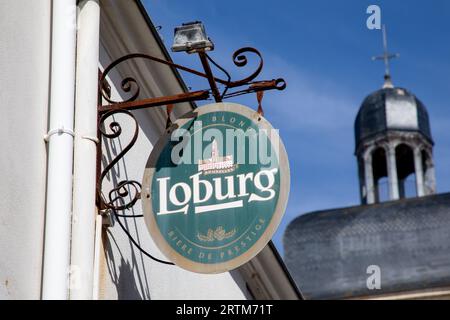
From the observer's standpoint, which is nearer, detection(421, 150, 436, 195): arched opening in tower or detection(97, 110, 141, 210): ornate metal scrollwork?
detection(97, 110, 141, 210): ornate metal scrollwork

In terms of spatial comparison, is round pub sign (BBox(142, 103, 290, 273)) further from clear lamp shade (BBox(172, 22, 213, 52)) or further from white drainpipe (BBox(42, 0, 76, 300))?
white drainpipe (BBox(42, 0, 76, 300))

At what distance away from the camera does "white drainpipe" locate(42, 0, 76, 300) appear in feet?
28.8

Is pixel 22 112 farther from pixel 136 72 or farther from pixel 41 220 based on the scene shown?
pixel 136 72

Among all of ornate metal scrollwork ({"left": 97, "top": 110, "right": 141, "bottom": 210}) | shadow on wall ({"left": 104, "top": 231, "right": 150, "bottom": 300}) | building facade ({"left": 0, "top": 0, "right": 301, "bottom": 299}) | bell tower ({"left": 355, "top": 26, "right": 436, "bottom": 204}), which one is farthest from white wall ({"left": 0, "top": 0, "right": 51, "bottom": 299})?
bell tower ({"left": 355, "top": 26, "right": 436, "bottom": 204})

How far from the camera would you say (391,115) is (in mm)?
42156

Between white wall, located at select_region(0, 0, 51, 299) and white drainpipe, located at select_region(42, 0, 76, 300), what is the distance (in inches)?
2.8

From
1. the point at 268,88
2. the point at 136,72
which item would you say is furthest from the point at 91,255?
the point at 136,72

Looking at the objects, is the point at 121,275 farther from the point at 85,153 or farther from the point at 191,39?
the point at 191,39

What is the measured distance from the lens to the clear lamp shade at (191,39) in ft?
31.6

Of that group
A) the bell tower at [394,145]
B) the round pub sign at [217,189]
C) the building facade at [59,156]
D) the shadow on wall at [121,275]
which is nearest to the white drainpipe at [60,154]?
the building facade at [59,156]

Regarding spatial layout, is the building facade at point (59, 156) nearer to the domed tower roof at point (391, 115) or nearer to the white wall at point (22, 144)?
the white wall at point (22, 144)

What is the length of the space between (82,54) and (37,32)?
384mm
